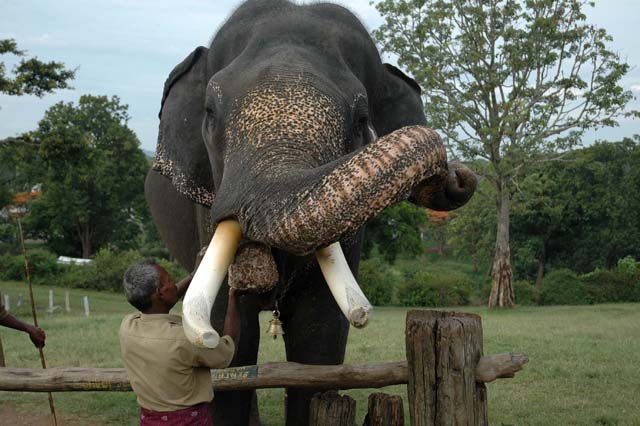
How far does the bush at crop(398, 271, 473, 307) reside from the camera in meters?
27.1

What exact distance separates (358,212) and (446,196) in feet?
4.52

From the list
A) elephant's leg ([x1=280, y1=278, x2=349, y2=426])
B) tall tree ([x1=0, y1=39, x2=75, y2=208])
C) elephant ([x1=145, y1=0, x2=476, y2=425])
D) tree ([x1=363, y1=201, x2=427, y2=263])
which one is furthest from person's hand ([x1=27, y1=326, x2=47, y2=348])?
tree ([x1=363, y1=201, x2=427, y2=263])

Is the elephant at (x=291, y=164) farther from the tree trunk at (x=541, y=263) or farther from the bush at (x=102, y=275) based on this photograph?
the tree trunk at (x=541, y=263)

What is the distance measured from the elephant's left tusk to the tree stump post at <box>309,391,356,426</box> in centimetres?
102

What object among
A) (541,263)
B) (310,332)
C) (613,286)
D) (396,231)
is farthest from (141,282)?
(541,263)

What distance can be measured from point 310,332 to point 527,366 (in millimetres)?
5433

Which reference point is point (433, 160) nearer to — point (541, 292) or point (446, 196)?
point (446, 196)

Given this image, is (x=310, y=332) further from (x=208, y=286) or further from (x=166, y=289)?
(x=208, y=286)

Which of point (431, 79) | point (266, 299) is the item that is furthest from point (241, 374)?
point (431, 79)

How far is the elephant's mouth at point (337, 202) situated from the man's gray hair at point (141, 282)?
0.51 m

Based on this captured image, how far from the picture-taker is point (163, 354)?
128 inches

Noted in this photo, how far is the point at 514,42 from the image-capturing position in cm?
2191

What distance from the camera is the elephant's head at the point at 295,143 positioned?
2.52m

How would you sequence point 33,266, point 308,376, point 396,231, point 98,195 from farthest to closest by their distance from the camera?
point 98,195 → point 396,231 → point 33,266 → point 308,376
